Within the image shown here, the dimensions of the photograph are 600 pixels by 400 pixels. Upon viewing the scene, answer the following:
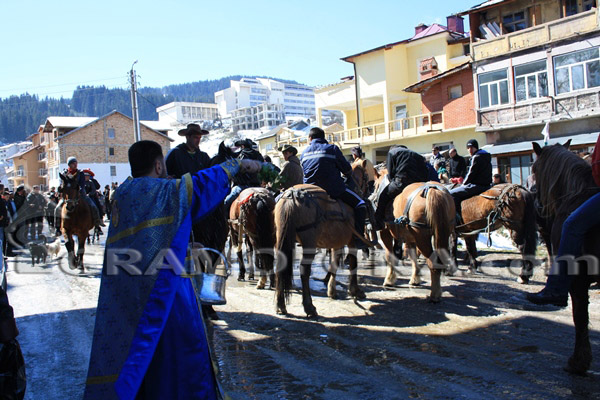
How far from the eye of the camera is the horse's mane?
4605 mm

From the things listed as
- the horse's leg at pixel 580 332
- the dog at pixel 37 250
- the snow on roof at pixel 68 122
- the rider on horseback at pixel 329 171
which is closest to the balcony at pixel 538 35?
the rider on horseback at pixel 329 171

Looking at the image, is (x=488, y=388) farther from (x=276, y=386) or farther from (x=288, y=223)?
(x=288, y=223)

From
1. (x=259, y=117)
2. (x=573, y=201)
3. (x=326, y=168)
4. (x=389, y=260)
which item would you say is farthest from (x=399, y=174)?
(x=259, y=117)

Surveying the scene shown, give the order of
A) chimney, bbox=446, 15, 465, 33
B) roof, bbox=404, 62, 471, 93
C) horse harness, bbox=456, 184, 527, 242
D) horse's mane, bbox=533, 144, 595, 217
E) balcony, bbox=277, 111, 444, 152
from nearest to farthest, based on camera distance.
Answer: horse's mane, bbox=533, 144, 595, 217, horse harness, bbox=456, 184, 527, 242, roof, bbox=404, 62, 471, 93, balcony, bbox=277, 111, 444, 152, chimney, bbox=446, 15, 465, 33

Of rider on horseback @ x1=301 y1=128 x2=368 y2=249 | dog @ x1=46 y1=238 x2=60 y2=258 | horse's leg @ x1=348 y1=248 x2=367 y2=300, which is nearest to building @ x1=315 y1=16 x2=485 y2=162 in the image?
dog @ x1=46 y1=238 x2=60 y2=258

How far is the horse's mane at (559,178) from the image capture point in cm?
461

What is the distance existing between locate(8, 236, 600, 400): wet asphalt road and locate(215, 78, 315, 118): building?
148959 millimetres

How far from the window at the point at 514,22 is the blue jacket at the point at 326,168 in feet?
75.3

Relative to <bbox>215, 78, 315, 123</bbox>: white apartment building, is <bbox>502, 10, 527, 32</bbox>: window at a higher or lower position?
lower

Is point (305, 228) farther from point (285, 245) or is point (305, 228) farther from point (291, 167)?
point (291, 167)

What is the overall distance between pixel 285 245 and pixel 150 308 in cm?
408

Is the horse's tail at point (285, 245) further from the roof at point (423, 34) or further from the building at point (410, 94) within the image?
the roof at point (423, 34)

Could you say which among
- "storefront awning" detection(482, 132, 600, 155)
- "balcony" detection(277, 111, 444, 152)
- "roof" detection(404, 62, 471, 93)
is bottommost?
"storefront awning" detection(482, 132, 600, 155)

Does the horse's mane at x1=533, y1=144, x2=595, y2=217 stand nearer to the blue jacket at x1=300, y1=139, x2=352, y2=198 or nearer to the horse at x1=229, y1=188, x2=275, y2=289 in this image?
the blue jacket at x1=300, y1=139, x2=352, y2=198
